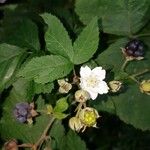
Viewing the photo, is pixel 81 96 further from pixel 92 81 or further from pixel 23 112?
pixel 23 112

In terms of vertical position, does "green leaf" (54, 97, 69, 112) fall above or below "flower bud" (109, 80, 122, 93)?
below

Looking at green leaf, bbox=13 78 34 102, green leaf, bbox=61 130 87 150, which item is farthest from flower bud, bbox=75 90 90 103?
green leaf, bbox=61 130 87 150

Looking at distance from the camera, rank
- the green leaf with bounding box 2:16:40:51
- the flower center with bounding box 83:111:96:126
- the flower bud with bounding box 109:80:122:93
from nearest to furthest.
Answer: the flower center with bounding box 83:111:96:126 < the flower bud with bounding box 109:80:122:93 < the green leaf with bounding box 2:16:40:51

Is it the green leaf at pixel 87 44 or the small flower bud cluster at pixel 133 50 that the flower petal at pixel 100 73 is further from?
the small flower bud cluster at pixel 133 50

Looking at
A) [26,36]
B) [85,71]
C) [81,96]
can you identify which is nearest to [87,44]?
[85,71]

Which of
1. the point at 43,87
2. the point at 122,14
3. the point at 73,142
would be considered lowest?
the point at 73,142

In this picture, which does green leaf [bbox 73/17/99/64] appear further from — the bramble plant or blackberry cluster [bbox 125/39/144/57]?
blackberry cluster [bbox 125/39/144/57]
